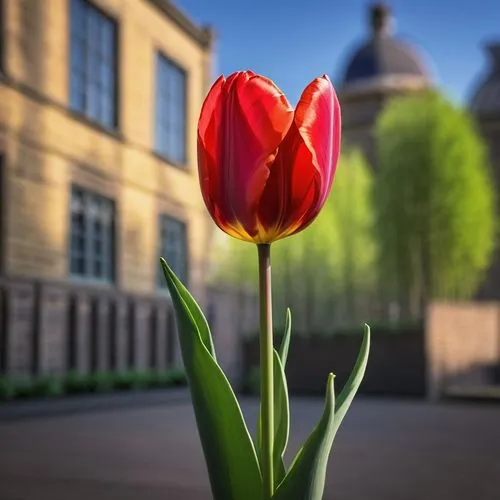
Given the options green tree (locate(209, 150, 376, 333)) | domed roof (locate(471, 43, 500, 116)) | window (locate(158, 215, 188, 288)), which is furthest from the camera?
domed roof (locate(471, 43, 500, 116))

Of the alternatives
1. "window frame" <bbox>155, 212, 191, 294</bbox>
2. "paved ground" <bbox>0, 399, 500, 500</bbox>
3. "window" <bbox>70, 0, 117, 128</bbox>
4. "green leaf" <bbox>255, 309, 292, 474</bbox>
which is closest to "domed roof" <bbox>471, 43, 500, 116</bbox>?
"window frame" <bbox>155, 212, 191, 294</bbox>

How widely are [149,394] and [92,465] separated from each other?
647cm

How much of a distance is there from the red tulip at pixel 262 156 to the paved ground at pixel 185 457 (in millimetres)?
2583


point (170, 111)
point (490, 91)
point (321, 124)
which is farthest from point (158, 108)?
point (490, 91)

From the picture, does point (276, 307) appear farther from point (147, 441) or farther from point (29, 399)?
point (147, 441)

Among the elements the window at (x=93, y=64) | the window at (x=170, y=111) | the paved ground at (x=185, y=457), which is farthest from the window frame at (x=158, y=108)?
the paved ground at (x=185, y=457)

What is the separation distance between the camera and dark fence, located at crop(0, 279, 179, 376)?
11.0m

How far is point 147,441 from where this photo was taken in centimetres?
647

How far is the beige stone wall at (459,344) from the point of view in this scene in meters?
12.5

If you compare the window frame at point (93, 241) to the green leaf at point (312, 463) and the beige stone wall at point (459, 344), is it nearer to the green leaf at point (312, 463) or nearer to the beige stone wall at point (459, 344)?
the beige stone wall at point (459, 344)

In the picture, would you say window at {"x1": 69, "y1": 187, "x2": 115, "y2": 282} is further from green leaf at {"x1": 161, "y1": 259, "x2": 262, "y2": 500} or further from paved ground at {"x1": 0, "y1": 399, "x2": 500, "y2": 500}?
green leaf at {"x1": 161, "y1": 259, "x2": 262, "y2": 500}

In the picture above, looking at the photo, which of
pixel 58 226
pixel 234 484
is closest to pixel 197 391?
pixel 234 484

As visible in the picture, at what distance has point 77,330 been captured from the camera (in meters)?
12.1

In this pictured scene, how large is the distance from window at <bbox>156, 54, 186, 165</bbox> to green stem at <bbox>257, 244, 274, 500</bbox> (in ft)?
44.9
